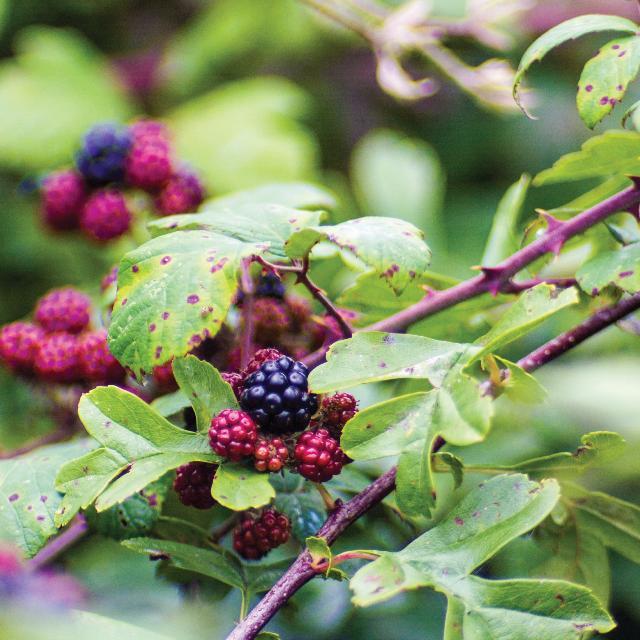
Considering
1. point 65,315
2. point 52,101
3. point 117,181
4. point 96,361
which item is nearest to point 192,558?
point 96,361

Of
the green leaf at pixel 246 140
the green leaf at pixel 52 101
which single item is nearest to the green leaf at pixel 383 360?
the green leaf at pixel 246 140

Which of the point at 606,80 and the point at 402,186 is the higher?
the point at 606,80

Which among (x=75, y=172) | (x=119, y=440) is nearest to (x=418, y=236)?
(x=119, y=440)

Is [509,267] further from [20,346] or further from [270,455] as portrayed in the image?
[20,346]

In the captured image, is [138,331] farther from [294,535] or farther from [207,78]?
[207,78]

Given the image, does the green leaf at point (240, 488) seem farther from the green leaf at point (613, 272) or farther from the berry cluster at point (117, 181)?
the berry cluster at point (117, 181)

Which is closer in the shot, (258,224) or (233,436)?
(233,436)
